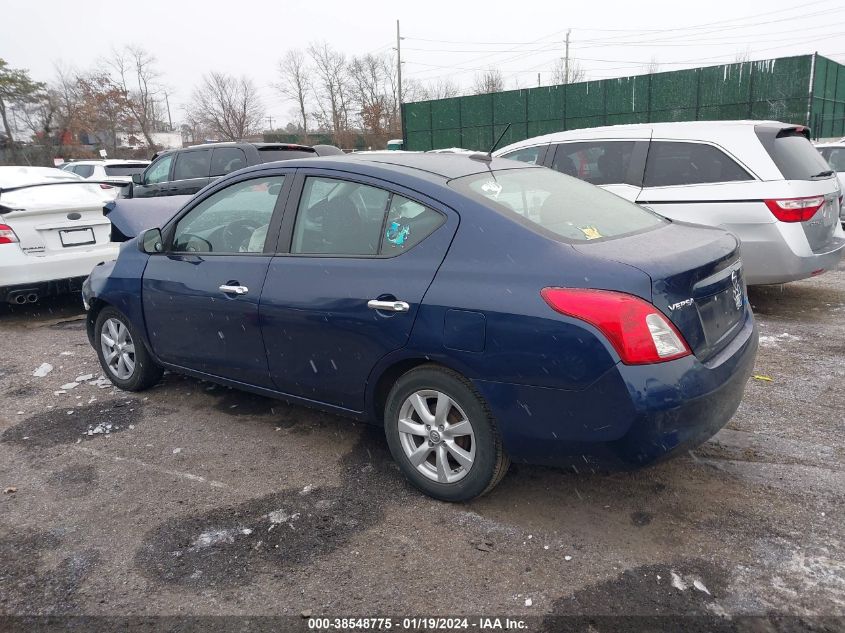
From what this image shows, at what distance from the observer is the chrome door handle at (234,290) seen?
376cm

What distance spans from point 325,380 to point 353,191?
1010 mm

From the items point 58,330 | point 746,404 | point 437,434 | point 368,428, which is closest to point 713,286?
point 437,434

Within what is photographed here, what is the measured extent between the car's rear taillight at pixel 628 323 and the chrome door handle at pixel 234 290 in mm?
1901

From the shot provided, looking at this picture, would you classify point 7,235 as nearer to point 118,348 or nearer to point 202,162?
point 118,348

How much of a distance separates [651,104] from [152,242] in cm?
2180

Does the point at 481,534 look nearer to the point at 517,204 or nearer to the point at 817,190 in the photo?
the point at 517,204

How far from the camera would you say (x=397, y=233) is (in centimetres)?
327

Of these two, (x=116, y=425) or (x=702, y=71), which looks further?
(x=702, y=71)

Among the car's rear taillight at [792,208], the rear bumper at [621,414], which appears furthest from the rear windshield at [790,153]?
the rear bumper at [621,414]

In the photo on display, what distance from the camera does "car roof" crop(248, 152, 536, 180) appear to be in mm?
3443

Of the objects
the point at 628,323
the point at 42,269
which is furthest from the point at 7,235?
the point at 628,323

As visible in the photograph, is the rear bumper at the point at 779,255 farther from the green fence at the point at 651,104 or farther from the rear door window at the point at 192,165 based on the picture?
the green fence at the point at 651,104

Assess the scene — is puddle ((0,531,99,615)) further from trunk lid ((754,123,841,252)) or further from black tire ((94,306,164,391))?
trunk lid ((754,123,841,252))

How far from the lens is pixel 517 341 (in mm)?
2752
